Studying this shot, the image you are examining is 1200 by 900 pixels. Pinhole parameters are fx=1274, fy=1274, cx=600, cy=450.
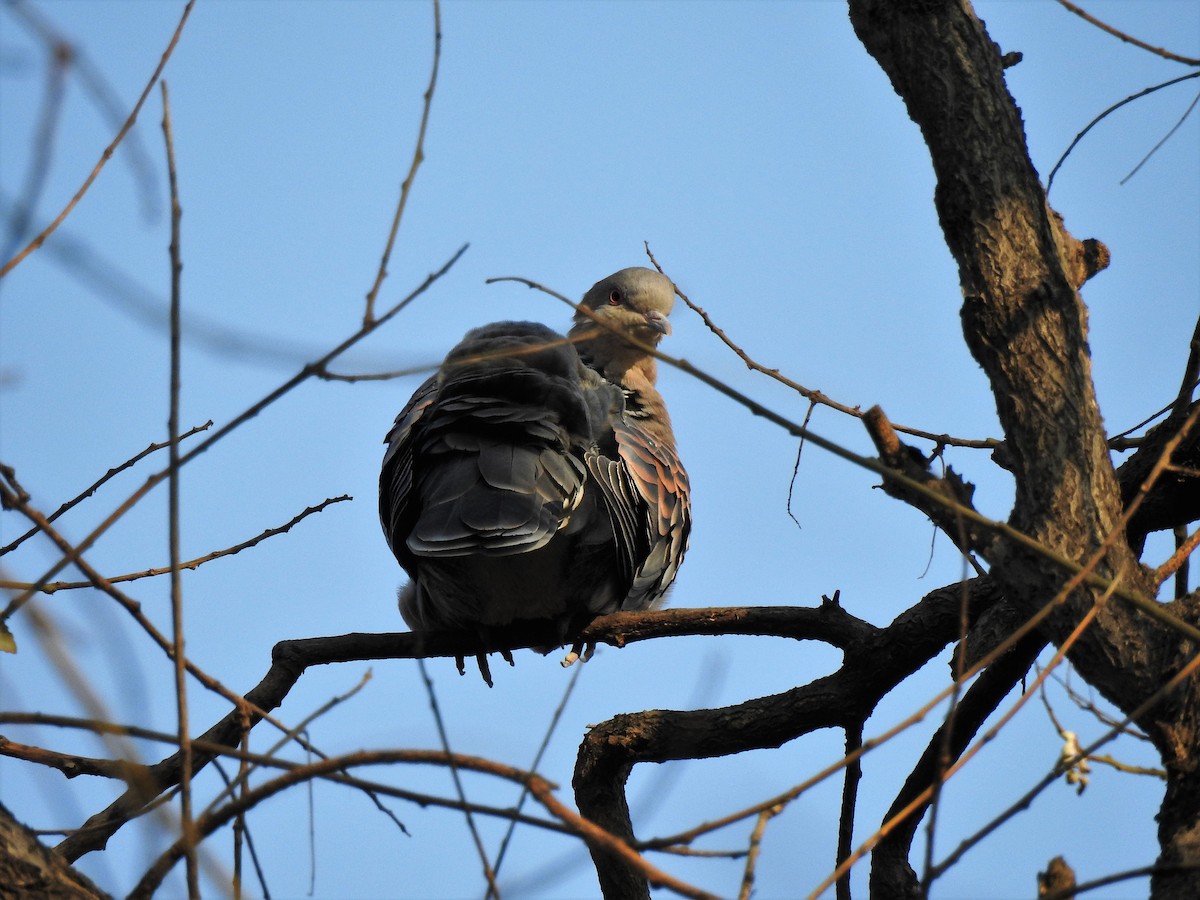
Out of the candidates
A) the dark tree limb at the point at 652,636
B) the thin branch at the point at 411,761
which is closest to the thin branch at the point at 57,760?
the dark tree limb at the point at 652,636

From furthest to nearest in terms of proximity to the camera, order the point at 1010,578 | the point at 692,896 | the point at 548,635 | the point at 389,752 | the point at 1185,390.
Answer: the point at 548,635
the point at 1185,390
the point at 1010,578
the point at 389,752
the point at 692,896

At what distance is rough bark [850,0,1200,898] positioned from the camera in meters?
2.51

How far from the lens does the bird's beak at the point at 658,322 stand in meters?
6.36

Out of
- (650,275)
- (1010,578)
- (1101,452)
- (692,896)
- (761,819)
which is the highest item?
(650,275)

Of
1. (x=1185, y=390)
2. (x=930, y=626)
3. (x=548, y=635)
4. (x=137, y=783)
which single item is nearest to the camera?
(x=137, y=783)

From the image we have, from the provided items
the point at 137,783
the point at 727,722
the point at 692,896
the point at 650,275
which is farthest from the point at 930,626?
the point at 650,275

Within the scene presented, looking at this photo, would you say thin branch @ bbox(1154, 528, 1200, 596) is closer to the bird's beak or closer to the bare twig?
the bare twig

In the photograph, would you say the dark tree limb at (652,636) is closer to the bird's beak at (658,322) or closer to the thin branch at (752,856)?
the thin branch at (752,856)

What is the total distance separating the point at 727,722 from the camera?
3732 mm

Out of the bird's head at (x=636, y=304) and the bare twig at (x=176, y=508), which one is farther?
the bird's head at (x=636, y=304)

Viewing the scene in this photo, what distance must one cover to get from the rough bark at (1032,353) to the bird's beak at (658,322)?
10.9 ft

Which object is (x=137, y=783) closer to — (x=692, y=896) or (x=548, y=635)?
(x=692, y=896)

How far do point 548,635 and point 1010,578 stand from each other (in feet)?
7.86

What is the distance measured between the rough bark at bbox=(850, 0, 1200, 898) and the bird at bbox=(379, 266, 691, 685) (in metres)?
1.36
